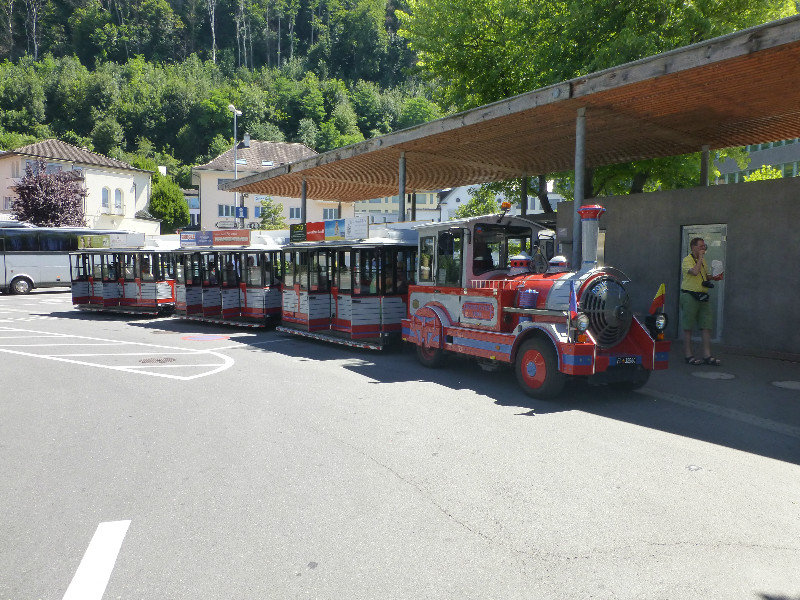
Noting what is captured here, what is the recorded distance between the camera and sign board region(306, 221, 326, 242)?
14.3 metres

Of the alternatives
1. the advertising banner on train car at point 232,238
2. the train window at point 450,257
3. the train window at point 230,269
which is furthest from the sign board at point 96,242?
the train window at point 450,257

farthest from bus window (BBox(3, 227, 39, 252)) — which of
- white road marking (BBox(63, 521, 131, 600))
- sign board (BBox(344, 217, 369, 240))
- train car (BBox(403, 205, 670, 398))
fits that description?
white road marking (BBox(63, 521, 131, 600))

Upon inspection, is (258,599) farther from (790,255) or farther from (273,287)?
(273,287)

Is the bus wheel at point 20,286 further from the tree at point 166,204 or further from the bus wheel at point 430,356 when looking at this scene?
the tree at point 166,204

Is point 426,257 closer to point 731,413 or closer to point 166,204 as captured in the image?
point 731,413

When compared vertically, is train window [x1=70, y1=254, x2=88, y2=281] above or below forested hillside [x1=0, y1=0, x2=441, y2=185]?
below

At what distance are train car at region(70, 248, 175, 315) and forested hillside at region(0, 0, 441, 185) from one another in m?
56.5

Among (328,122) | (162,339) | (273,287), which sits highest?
(328,122)

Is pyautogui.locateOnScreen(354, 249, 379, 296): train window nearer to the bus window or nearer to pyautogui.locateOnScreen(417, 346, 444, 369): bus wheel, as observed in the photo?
pyautogui.locateOnScreen(417, 346, 444, 369): bus wheel

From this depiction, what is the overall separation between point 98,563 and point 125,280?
63.8 feet

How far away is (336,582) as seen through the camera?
3391mm

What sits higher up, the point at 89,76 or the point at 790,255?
the point at 89,76

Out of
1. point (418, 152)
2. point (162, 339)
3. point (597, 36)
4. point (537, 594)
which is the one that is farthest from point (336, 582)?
point (597, 36)

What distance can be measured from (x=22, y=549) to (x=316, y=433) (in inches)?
116
